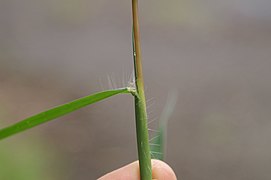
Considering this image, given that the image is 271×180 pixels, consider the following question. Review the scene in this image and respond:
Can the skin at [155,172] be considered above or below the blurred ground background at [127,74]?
above

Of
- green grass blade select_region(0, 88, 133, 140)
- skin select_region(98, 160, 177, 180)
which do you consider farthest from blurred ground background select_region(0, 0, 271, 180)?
green grass blade select_region(0, 88, 133, 140)

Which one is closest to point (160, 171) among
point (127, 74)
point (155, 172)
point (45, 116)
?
point (155, 172)

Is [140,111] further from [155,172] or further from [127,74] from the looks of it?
[127,74]

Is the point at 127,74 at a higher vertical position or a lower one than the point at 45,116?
lower

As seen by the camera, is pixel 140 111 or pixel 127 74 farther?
pixel 127 74

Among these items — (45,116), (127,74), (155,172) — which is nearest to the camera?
(45,116)

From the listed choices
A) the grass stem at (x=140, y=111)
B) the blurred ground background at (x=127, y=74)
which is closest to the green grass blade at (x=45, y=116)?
the grass stem at (x=140, y=111)

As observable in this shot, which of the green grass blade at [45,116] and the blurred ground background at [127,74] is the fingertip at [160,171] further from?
the blurred ground background at [127,74]

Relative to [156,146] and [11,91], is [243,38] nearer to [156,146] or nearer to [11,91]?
[11,91]

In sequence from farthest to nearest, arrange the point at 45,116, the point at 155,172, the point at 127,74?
the point at 127,74 < the point at 155,172 < the point at 45,116

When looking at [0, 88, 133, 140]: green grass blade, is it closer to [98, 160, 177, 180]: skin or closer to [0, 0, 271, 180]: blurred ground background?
[98, 160, 177, 180]: skin
